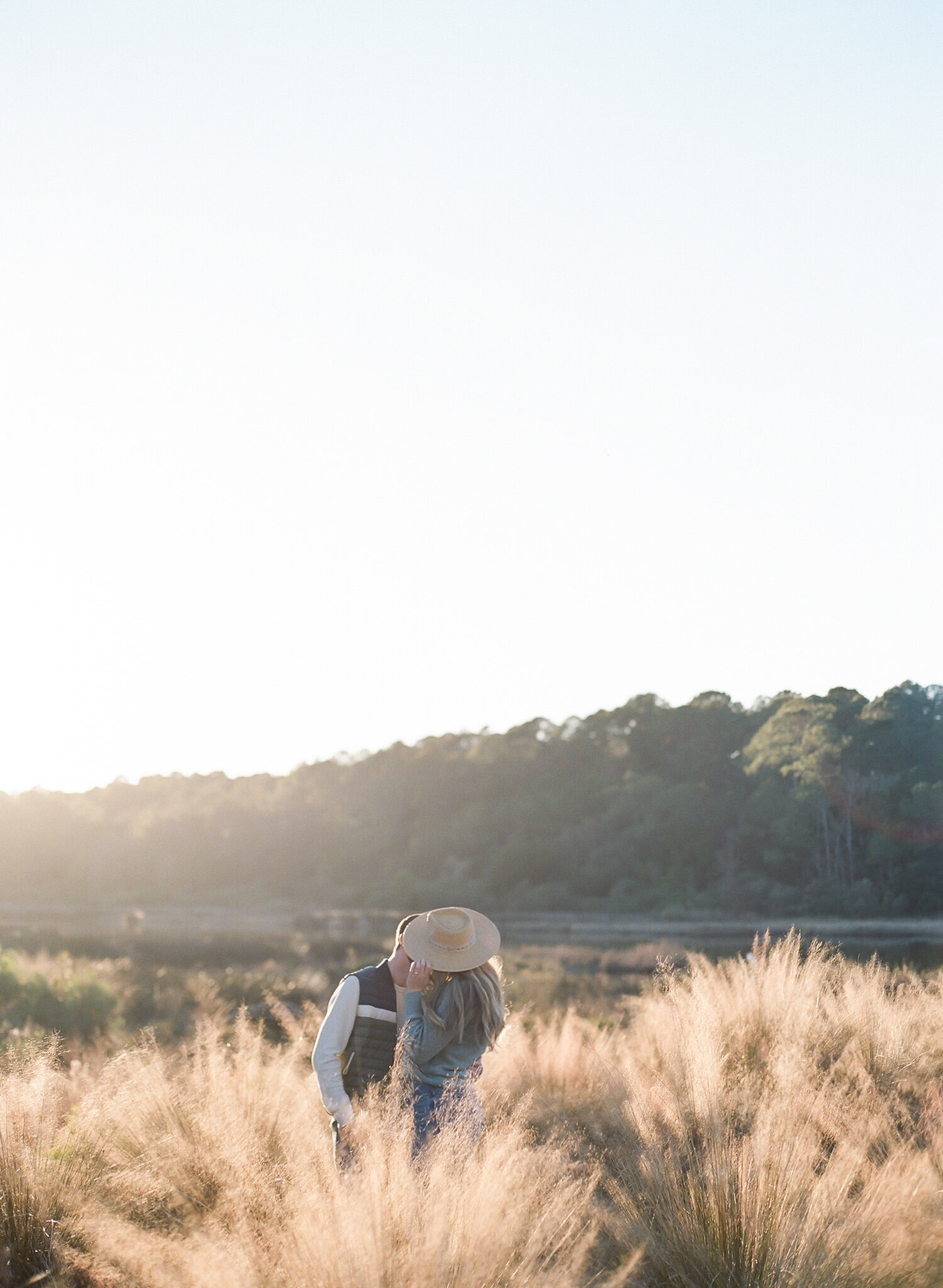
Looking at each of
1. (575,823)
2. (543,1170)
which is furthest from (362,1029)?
(575,823)

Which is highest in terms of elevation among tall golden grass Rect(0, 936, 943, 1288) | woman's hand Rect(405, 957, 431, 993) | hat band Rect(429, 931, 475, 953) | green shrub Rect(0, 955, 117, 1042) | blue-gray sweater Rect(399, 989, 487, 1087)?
hat band Rect(429, 931, 475, 953)

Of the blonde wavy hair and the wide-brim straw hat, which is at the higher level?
the wide-brim straw hat

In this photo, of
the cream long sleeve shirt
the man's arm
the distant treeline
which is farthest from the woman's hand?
the distant treeline

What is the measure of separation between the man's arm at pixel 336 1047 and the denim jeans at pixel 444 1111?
27 centimetres

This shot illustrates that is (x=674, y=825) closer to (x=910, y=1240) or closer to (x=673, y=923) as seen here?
(x=673, y=923)

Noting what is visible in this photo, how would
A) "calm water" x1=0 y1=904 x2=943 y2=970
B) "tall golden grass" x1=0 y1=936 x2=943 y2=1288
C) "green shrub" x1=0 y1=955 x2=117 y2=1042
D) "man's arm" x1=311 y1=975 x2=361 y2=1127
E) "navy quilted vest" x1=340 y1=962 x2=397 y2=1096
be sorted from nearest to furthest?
"tall golden grass" x1=0 y1=936 x2=943 y2=1288
"man's arm" x1=311 y1=975 x2=361 y2=1127
"navy quilted vest" x1=340 y1=962 x2=397 y2=1096
"green shrub" x1=0 y1=955 x2=117 y2=1042
"calm water" x1=0 y1=904 x2=943 y2=970

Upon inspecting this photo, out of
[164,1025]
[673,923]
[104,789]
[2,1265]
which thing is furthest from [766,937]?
[104,789]

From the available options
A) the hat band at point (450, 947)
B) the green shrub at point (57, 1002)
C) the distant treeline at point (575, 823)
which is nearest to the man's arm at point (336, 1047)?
the hat band at point (450, 947)

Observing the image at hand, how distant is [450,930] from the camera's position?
400 cm

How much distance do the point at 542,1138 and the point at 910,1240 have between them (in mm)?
2428

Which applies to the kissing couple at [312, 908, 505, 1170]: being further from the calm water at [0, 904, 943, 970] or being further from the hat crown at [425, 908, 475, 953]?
the calm water at [0, 904, 943, 970]

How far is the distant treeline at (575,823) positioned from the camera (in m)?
52.2

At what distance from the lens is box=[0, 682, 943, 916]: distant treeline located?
171ft

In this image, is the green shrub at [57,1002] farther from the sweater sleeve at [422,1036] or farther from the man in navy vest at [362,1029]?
the sweater sleeve at [422,1036]
